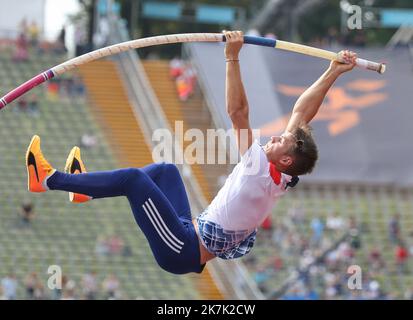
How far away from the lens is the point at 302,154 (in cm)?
866

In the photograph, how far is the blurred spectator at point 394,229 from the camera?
2055 centimetres

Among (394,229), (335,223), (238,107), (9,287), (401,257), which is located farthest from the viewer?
(394,229)

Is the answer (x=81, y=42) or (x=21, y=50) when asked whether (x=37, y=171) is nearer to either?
(x=21, y=50)

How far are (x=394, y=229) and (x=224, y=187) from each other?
12241 mm

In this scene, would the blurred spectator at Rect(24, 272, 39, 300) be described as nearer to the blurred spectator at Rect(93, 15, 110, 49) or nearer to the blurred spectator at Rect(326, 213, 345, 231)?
the blurred spectator at Rect(326, 213, 345, 231)

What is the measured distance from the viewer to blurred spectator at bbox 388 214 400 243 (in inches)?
809

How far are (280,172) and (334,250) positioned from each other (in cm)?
1076

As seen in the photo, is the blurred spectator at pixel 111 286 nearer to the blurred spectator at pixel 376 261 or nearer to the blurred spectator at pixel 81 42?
the blurred spectator at pixel 376 261

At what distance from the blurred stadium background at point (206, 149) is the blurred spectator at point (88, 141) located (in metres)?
0.04

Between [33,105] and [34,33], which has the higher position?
[34,33]

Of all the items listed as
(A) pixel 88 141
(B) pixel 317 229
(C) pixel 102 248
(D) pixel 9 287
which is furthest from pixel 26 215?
(B) pixel 317 229

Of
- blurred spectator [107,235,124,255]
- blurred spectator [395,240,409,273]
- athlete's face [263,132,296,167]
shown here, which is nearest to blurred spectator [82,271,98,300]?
blurred spectator [107,235,124,255]

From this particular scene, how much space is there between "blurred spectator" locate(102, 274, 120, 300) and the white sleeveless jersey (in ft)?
30.6

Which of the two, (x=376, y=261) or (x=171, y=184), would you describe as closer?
(x=171, y=184)
